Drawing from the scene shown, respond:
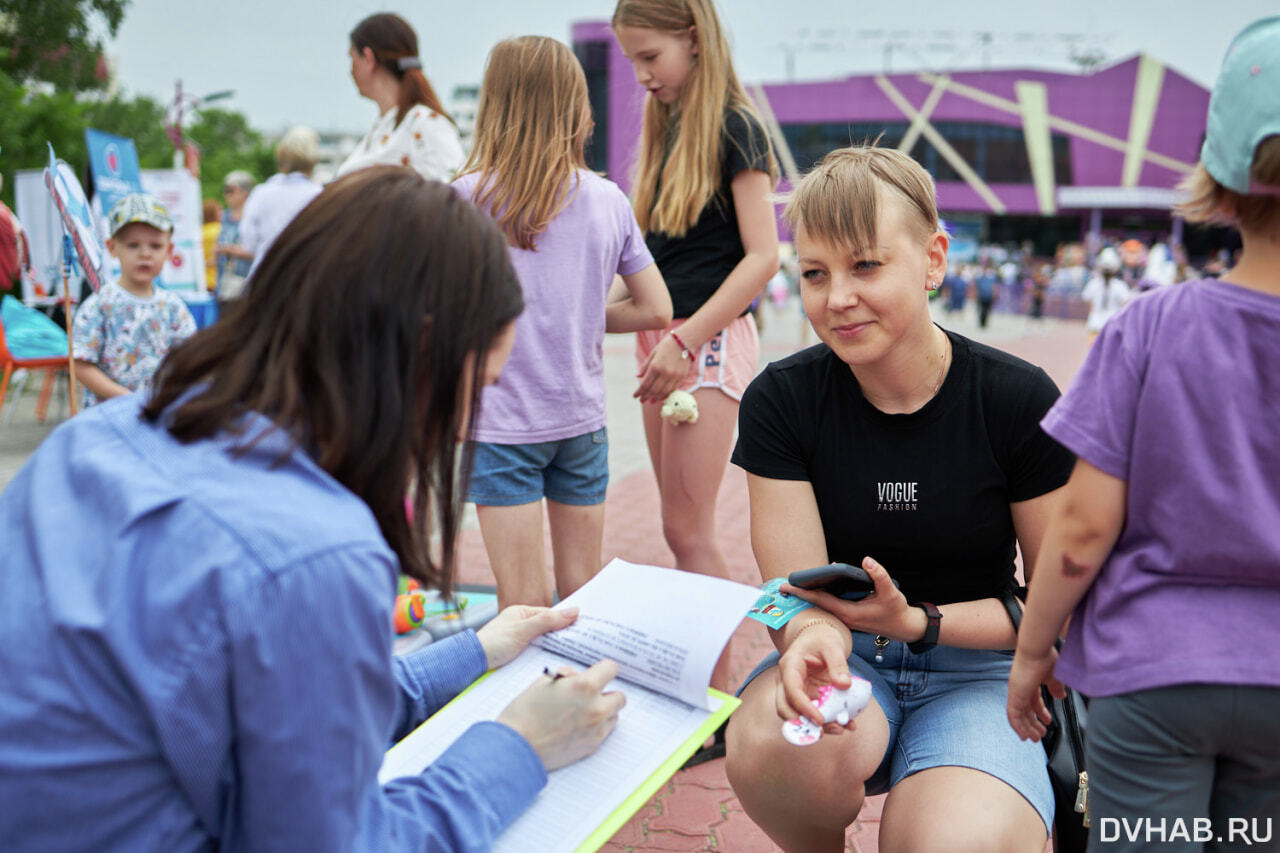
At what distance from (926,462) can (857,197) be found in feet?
1.76

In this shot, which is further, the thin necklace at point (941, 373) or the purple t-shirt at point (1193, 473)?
the thin necklace at point (941, 373)

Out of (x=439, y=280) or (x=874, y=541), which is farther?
(x=874, y=541)

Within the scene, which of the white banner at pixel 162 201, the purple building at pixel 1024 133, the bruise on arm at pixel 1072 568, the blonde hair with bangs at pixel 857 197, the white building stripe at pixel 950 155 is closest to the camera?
the bruise on arm at pixel 1072 568

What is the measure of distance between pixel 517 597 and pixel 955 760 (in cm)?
126

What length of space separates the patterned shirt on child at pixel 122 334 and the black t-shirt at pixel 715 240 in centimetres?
240

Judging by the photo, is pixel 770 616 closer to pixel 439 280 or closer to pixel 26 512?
pixel 439 280

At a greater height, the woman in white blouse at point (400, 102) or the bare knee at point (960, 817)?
the woman in white blouse at point (400, 102)

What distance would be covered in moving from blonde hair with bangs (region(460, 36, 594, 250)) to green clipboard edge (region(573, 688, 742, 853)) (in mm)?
1476

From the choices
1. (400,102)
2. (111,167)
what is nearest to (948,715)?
(400,102)

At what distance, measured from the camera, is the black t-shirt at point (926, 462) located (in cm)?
195

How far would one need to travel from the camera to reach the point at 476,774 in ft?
4.17

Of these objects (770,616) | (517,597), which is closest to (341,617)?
(770,616)

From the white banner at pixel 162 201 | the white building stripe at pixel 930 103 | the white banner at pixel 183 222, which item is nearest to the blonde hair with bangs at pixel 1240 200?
the white banner at pixel 183 222

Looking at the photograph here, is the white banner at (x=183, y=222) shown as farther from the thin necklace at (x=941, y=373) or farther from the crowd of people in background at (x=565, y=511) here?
the thin necklace at (x=941, y=373)
